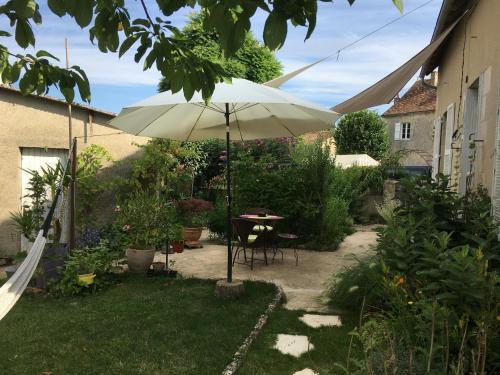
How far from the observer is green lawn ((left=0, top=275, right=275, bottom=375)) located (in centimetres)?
333

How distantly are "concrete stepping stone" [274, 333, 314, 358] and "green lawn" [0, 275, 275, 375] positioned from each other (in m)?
0.32

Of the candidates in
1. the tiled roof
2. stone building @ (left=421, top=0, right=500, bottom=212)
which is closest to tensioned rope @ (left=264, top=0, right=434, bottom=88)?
stone building @ (left=421, top=0, right=500, bottom=212)

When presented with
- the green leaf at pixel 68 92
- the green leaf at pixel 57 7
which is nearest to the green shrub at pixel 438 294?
the green leaf at pixel 57 7

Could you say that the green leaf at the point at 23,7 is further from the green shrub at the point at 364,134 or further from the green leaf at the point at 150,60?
the green shrub at the point at 364,134

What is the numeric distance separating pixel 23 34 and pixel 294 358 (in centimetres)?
298

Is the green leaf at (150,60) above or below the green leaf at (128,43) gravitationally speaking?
below

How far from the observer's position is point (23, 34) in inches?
77.4

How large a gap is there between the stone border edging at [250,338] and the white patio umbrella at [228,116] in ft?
2.06

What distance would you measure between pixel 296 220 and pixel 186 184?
11.6 feet

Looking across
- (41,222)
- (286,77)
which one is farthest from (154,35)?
(41,222)

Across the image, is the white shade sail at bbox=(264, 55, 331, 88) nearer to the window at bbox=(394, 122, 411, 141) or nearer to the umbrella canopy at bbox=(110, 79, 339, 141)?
the umbrella canopy at bbox=(110, 79, 339, 141)

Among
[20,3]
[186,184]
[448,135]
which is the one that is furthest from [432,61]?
[20,3]

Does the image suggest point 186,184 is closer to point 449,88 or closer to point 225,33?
point 449,88

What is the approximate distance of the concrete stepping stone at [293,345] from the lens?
12.0 ft
